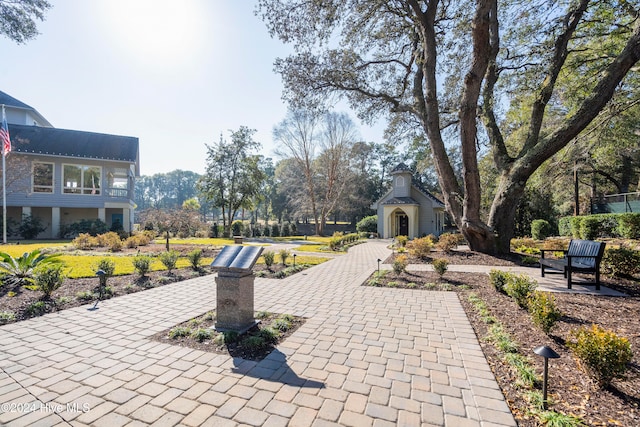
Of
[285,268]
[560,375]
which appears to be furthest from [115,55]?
[560,375]

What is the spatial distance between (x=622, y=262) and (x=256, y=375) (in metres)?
9.10

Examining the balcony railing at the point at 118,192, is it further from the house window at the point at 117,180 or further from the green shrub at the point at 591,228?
the green shrub at the point at 591,228

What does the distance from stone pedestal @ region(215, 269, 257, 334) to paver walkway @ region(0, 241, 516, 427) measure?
26.6 inches

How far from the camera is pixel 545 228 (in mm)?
19797

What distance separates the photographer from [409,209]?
73.7 feet

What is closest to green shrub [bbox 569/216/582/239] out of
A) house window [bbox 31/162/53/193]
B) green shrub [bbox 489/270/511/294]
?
green shrub [bbox 489/270/511/294]

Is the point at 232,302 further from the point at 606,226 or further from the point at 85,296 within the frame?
the point at 606,226

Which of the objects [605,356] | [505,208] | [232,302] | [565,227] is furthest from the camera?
[565,227]

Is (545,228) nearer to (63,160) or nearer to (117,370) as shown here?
(117,370)

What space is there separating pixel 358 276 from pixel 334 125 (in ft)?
76.1

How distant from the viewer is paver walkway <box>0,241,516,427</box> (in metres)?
2.29

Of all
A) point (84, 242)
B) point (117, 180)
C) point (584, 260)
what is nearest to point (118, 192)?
point (117, 180)

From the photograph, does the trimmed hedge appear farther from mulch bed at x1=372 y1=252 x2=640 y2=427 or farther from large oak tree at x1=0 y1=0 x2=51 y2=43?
large oak tree at x1=0 y1=0 x2=51 y2=43

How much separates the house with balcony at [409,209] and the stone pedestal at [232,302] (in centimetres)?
1995
